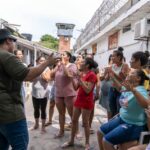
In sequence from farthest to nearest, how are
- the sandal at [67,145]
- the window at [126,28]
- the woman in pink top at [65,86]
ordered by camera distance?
the window at [126,28] → the woman in pink top at [65,86] → the sandal at [67,145]

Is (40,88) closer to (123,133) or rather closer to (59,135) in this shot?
(59,135)

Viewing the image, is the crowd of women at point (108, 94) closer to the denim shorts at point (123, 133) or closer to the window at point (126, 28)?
Result: the denim shorts at point (123, 133)

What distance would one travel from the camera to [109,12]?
20.2 metres

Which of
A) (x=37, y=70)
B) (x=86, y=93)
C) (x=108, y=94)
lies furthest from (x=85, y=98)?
(x=37, y=70)

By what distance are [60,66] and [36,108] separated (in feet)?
3.96

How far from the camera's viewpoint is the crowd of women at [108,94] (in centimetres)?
388

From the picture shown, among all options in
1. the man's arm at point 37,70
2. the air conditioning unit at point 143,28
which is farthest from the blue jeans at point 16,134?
the air conditioning unit at point 143,28

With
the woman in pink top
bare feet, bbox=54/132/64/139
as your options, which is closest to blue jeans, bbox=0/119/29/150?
the woman in pink top

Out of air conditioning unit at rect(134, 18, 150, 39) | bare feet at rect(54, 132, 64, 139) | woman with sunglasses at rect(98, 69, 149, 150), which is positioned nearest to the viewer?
woman with sunglasses at rect(98, 69, 149, 150)

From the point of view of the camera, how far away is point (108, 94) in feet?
20.2

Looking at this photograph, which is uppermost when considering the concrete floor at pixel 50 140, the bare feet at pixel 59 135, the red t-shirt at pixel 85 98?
the red t-shirt at pixel 85 98

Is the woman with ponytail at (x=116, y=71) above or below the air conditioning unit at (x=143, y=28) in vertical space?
below

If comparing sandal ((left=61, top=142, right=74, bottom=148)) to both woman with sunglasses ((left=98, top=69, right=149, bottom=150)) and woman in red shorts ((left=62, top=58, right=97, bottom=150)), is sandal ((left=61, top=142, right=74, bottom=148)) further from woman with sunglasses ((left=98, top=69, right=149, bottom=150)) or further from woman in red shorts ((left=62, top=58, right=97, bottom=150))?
woman with sunglasses ((left=98, top=69, right=149, bottom=150))

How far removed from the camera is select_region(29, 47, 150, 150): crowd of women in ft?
12.7
